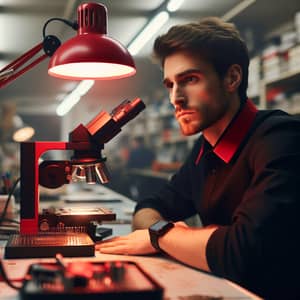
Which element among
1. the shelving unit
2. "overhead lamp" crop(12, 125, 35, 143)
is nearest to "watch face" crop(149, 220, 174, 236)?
"overhead lamp" crop(12, 125, 35, 143)

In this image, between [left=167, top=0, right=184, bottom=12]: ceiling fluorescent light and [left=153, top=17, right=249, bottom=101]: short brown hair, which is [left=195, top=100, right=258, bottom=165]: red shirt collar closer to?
[left=153, top=17, right=249, bottom=101]: short brown hair

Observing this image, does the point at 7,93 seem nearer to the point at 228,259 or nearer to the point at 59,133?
the point at 59,133

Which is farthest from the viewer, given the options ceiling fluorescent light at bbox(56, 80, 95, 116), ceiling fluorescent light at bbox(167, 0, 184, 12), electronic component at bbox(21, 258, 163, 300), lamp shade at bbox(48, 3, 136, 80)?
ceiling fluorescent light at bbox(56, 80, 95, 116)

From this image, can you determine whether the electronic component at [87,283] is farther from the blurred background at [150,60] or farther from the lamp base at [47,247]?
the blurred background at [150,60]

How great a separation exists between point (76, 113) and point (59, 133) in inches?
76.8

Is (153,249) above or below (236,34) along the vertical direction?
below

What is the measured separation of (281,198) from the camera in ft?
3.83

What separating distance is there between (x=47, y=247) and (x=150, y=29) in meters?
2.90

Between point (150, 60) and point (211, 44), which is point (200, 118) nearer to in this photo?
point (211, 44)

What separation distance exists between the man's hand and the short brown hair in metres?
0.58

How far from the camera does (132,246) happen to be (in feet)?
4.33

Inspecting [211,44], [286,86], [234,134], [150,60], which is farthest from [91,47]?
[150,60]

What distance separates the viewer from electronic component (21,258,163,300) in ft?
2.31

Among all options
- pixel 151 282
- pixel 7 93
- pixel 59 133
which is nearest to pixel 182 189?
pixel 151 282
